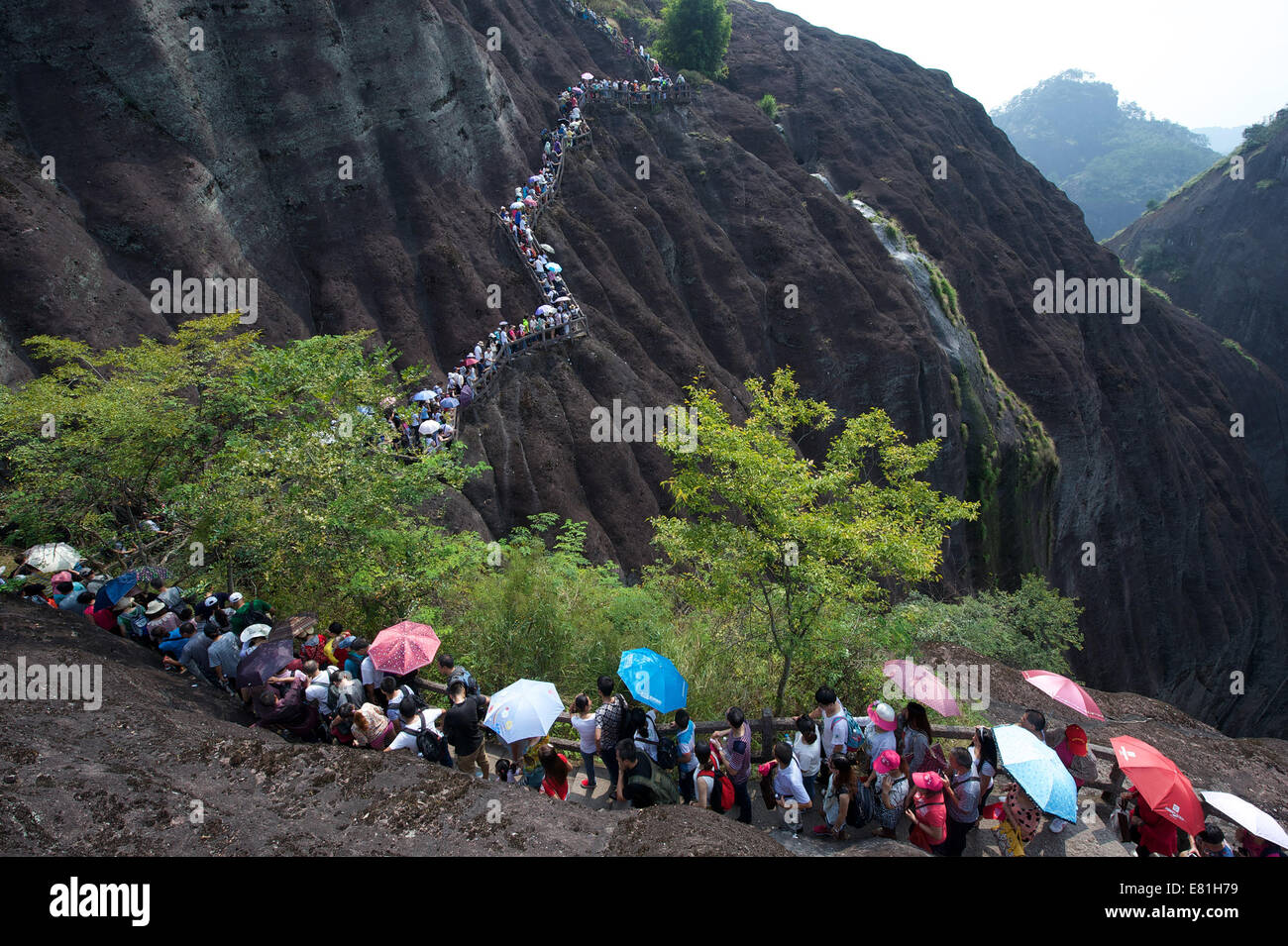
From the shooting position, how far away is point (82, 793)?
6.67m

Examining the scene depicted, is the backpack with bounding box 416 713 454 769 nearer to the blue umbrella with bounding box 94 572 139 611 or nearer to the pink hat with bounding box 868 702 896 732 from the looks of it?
the pink hat with bounding box 868 702 896 732

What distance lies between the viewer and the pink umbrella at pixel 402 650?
363 inches

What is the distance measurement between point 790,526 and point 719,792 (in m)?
3.90

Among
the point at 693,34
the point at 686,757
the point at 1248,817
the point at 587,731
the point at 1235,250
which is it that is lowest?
the point at 1248,817

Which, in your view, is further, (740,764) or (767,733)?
(767,733)

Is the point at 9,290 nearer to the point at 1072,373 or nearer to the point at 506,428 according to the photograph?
the point at 506,428

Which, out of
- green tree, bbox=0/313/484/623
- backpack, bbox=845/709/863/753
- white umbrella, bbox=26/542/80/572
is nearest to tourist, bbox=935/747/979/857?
backpack, bbox=845/709/863/753

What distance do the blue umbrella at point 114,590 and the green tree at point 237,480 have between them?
1198 millimetres

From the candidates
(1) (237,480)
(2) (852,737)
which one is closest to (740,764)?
(2) (852,737)

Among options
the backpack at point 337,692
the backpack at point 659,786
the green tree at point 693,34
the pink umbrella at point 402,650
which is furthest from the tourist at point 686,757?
the green tree at point 693,34

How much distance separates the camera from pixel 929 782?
7.65 meters

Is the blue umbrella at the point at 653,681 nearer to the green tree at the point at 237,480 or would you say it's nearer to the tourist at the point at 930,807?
the tourist at the point at 930,807

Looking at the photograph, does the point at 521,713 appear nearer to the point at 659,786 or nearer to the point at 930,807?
the point at 659,786

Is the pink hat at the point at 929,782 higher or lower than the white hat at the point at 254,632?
lower
